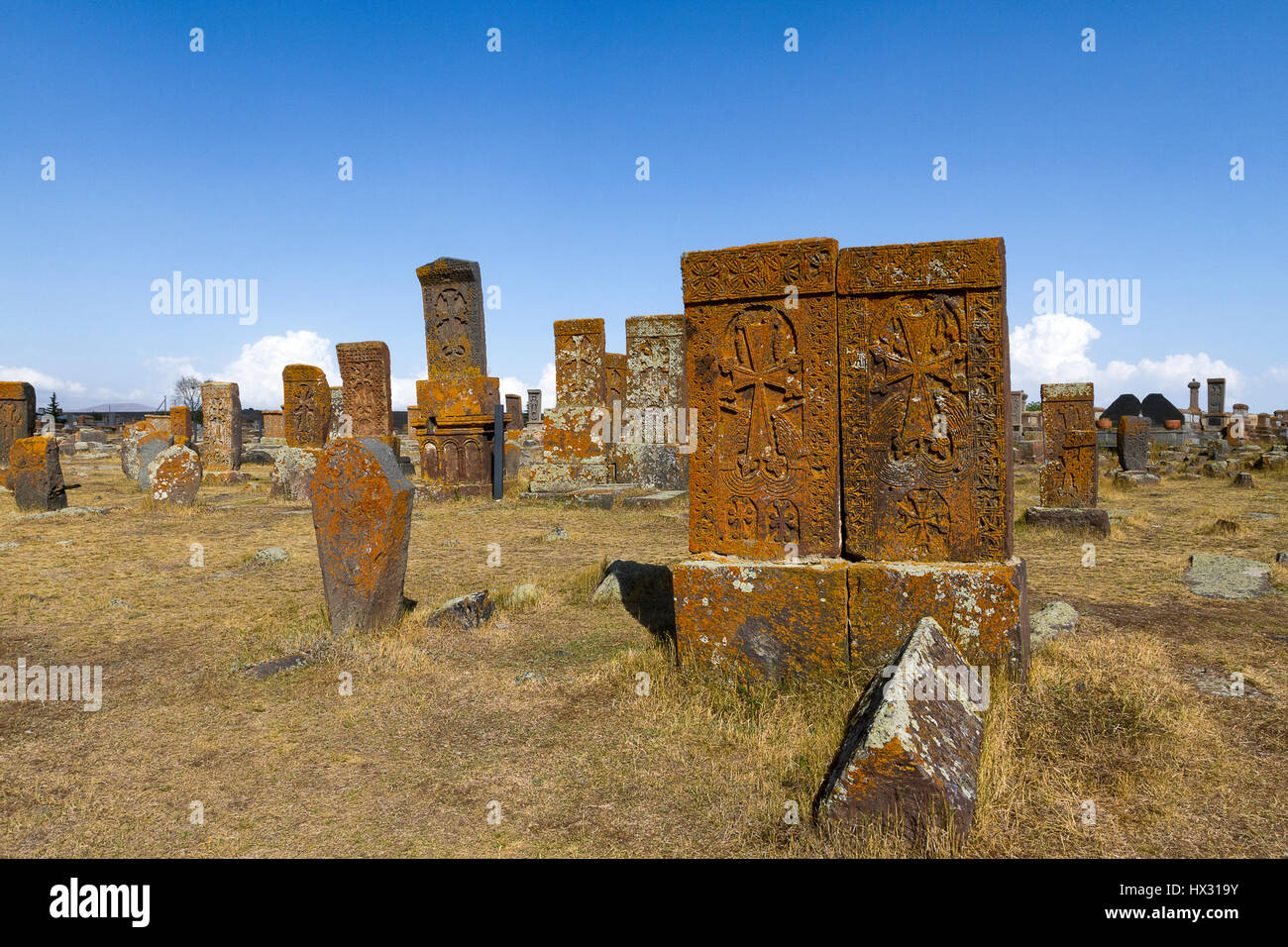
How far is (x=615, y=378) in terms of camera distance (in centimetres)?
1442

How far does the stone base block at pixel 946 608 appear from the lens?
387 centimetres

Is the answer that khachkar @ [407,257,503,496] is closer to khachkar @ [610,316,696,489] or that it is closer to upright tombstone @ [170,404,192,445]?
khachkar @ [610,316,696,489]

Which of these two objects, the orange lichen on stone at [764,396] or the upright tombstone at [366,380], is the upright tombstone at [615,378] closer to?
the upright tombstone at [366,380]

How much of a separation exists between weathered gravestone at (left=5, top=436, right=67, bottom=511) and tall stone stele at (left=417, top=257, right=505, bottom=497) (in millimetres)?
5439

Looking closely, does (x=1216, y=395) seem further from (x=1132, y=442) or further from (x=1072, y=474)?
(x=1072, y=474)

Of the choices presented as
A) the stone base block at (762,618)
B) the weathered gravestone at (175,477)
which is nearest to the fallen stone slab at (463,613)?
the stone base block at (762,618)

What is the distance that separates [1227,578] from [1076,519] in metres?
2.95

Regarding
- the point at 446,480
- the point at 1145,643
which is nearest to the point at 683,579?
the point at 1145,643

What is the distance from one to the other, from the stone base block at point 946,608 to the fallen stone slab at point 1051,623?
0.94 m

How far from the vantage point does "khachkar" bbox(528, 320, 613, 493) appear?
548 inches

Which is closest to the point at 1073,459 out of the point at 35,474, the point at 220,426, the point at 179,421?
the point at 35,474
